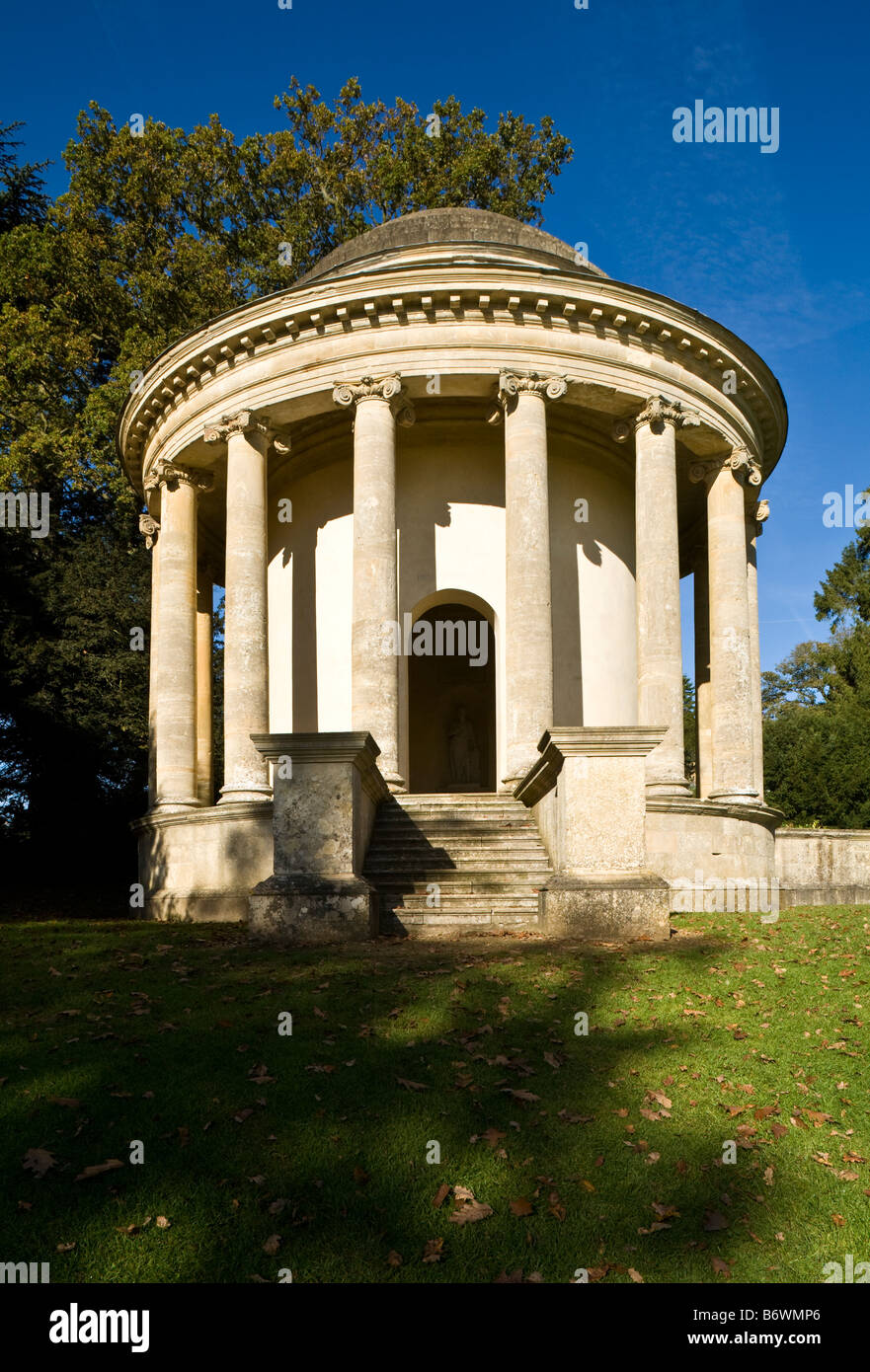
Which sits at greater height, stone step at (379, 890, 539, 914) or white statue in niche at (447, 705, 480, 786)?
white statue in niche at (447, 705, 480, 786)

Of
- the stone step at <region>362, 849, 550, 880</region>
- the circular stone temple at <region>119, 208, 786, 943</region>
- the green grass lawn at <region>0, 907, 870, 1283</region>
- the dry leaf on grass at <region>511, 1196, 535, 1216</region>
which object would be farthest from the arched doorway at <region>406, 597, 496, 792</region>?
the dry leaf on grass at <region>511, 1196, 535, 1216</region>

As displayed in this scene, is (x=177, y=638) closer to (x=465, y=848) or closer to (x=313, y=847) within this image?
(x=465, y=848)

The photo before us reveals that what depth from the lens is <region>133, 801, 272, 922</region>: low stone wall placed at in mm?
15805

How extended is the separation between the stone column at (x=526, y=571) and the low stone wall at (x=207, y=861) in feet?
13.4

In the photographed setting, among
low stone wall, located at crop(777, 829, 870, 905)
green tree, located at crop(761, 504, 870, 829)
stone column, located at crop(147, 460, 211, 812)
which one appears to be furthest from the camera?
green tree, located at crop(761, 504, 870, 829)

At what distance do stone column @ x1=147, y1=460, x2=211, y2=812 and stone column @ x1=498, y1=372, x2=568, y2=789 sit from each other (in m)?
6.29

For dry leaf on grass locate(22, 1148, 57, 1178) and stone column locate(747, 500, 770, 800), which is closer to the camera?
dry leaf on grass locate(22, 1148, 57, 1178)

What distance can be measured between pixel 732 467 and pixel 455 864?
33.5 feet

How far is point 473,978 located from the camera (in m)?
8.38

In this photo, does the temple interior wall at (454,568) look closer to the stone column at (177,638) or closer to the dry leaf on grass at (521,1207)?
the stone column at (177,638)

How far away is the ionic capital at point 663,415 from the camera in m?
17.8

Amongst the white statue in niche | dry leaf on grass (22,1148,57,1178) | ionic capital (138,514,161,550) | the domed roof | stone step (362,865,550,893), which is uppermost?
the domed roof

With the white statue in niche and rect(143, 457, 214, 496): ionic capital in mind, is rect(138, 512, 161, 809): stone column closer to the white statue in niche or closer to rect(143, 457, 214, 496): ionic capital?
rect(143, 457, 214, 496): ionic capital

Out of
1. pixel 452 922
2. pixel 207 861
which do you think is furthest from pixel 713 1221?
pixel 207 861
